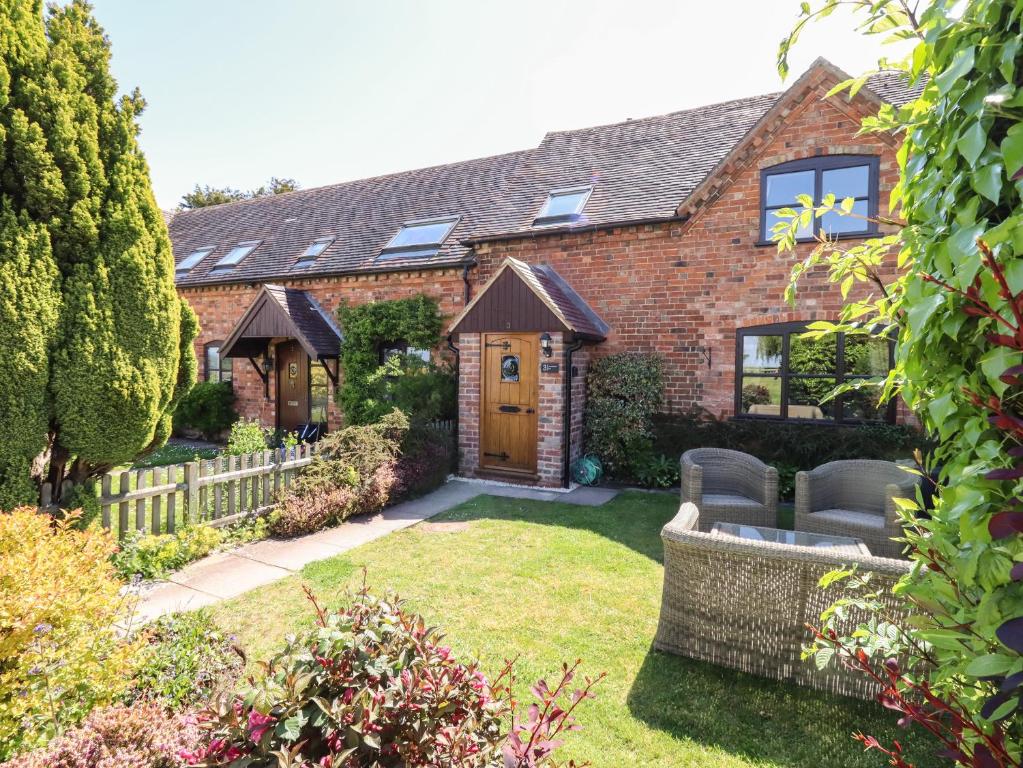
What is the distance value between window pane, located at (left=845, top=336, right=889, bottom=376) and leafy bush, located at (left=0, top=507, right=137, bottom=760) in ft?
32.5

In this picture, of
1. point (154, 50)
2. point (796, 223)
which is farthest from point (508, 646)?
point (154, 50)

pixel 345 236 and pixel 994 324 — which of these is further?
pixel 345 236

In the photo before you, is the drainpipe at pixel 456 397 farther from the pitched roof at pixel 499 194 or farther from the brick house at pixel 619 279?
the pitched roof at pixel 499 194

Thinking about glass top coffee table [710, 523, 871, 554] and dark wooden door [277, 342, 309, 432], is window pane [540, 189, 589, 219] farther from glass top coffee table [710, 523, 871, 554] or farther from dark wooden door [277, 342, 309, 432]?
glass top coffee table [710, 523, 871, 554]

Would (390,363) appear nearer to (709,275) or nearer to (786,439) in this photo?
(709,275)

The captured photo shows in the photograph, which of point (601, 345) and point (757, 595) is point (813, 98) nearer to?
point (601, 345)

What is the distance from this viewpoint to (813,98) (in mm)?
8891

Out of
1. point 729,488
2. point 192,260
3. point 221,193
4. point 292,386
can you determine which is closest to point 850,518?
point 729,488

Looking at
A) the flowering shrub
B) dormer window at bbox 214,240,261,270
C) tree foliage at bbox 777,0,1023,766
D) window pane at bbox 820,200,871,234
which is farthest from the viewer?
dormer window at bbox 214,240,261,270

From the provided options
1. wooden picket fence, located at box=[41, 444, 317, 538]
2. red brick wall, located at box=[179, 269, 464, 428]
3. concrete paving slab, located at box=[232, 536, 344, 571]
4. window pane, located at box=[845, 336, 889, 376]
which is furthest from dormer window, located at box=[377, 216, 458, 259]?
window pane, located at box=[845, 336, 889, 376]

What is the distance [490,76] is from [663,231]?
4.12 metres

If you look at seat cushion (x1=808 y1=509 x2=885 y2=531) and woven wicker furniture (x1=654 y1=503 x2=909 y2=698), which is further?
seat cushion (x1=808 y1=509 x2=885 y2=531)

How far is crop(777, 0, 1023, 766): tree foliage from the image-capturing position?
3.19 feet

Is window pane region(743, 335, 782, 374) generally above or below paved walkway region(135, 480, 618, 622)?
above
